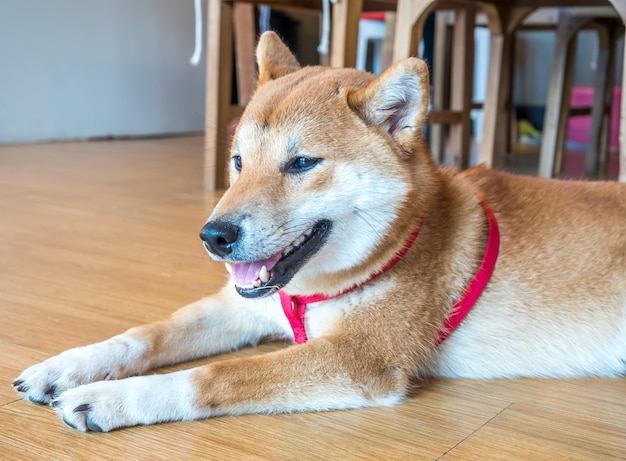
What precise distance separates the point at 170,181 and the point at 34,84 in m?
2.06

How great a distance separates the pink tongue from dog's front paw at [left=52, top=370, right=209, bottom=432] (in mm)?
192

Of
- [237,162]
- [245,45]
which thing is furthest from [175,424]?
[245,45]

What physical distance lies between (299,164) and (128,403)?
1.67 feet

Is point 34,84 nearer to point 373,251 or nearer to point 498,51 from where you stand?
point 498,51

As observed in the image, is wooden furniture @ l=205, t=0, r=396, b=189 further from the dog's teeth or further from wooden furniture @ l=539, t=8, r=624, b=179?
the dog's teeth

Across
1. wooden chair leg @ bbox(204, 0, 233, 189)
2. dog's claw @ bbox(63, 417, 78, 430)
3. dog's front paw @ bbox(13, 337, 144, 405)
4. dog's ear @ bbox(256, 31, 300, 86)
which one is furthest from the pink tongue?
wooden chair leg @ bbox(204, 0, 233, 189)

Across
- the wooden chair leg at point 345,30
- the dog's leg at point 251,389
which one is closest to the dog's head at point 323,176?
the dog's leg at point 251,389

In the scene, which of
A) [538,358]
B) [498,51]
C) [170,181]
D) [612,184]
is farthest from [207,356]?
[498,51]

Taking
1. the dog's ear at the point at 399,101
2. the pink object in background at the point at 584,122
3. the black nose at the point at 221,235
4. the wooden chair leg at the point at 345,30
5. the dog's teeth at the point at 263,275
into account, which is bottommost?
the pink object in background at the point at 584,122

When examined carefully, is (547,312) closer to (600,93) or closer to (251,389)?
(251,389)

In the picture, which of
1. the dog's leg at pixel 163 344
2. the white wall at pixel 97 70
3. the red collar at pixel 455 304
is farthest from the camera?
the white wall at pixel 97 70

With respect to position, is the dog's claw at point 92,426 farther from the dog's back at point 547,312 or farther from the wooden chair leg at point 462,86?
the wooden chair leg at point 462,86

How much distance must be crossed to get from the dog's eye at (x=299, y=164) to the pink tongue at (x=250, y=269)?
16cm

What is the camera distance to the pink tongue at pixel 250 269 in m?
1.28
